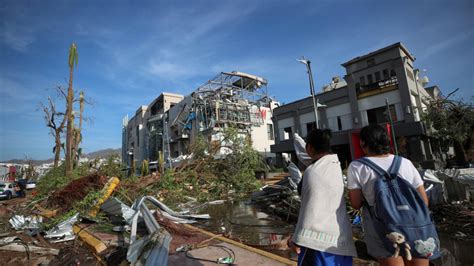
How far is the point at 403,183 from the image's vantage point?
1.78 m

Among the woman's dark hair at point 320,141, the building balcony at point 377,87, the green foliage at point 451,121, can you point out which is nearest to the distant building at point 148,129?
the building balcony at point 377,87

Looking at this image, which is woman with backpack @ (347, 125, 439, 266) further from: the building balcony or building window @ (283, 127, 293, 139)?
building window @ (283, 127, 293, 139)

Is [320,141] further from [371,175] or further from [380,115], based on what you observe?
[380,115]

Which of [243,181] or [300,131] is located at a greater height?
[300,131]

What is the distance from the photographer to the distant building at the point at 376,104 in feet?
55.3

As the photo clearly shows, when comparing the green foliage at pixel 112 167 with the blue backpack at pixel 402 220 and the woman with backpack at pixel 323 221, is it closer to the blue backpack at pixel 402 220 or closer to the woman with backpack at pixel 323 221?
the woman with backpack at pixel 323 221

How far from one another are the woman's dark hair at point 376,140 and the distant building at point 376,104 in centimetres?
1412

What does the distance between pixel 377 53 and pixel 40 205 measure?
2459 cm

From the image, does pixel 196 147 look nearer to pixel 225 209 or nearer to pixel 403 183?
pixel 225 209

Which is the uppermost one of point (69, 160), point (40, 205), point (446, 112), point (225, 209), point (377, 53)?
point (377, 53)

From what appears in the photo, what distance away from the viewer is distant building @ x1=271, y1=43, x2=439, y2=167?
16844 mm

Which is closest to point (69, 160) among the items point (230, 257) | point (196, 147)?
point (196, 147)

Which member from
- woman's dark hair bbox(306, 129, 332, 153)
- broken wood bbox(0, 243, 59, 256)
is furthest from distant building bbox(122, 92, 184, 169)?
woman's dark hair bbox(306, 129, 332, 153)

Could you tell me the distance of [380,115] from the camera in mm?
18969
